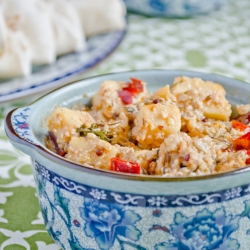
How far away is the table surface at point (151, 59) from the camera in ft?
4.30

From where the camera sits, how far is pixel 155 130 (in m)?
1.12

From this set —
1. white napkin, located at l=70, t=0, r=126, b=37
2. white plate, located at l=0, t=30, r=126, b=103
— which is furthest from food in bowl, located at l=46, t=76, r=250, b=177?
white napkin, located at l=70, t=0, r=126, b=37

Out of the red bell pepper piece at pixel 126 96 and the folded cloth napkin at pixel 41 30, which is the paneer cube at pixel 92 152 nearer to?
the red bell pepper piece at pixel 126 96

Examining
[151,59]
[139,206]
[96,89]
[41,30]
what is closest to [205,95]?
[96,89]

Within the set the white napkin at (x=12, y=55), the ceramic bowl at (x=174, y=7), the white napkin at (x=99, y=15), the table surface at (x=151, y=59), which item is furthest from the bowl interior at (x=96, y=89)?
the ceramic bowl at (x=174, y=7)

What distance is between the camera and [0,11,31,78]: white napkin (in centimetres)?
211

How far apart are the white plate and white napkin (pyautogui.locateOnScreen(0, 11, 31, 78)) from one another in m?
0.04

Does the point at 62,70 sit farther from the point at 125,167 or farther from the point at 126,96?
the point at 125,167

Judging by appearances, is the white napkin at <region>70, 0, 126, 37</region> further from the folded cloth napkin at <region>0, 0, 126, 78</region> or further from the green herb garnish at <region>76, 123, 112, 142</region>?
the green herb garnish at <region>76, 123, 112, 142</region>

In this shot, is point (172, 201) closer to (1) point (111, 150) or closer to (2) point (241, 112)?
(1) point (111, 150)

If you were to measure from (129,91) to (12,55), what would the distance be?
38.5 inches

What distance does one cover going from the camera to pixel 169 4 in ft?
10.3

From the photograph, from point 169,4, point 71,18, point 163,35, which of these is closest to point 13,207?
point 71,18

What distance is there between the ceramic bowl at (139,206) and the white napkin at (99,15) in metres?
1.66
